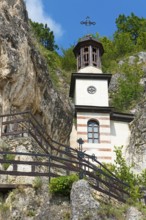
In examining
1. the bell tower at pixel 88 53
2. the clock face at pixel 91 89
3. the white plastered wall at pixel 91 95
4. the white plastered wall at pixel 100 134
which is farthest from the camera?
the bell tower at pixel 88 53

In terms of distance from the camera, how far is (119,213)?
12695mm

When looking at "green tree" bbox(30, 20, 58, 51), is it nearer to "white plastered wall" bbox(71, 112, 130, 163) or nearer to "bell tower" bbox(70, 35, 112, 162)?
"bell tower" bbox(70, 35, 112, 162)

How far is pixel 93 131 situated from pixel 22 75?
13583mm

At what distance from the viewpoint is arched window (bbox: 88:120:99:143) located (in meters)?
31.4

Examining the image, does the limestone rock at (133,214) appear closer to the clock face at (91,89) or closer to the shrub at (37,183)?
the shrub at (37,183)

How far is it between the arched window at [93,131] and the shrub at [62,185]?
18.3m

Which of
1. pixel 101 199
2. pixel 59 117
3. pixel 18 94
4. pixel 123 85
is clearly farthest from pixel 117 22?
pixel 101 199

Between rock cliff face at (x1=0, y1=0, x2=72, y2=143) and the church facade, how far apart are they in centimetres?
764

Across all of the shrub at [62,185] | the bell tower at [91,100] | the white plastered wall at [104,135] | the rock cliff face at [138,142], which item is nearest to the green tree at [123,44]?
the bell tower at [91,100]

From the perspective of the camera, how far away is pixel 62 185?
12.8m

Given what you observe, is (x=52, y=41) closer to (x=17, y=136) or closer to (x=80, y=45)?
(x=80, y=45)

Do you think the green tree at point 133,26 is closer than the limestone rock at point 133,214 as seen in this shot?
No

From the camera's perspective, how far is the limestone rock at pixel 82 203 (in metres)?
12.0

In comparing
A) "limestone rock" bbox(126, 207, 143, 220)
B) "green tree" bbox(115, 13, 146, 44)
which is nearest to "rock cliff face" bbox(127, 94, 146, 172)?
"limestone rock" bbox(126, 207, 143, 220)
